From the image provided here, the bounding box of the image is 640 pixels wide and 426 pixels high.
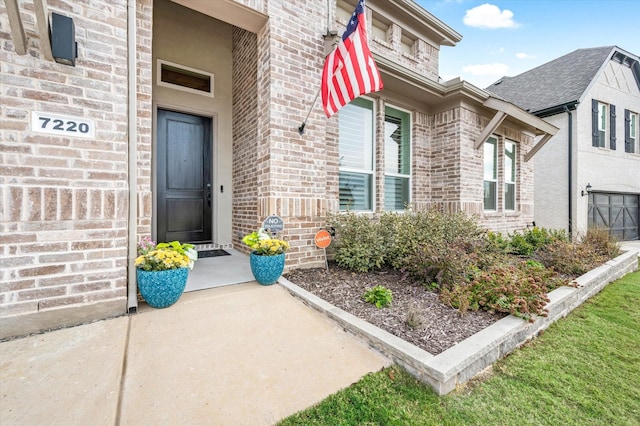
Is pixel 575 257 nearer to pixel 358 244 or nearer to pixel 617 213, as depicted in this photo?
pixel 358 244

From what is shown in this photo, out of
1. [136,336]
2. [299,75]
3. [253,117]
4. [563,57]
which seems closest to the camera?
[136,336]

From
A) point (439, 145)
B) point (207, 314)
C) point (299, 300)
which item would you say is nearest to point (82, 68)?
point (207, 314)

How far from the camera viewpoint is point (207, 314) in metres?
2.41

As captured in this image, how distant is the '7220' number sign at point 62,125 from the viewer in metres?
2.04

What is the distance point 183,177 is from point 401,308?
4188mm

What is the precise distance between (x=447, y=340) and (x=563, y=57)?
1663 centimetres

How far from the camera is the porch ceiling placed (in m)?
3.12

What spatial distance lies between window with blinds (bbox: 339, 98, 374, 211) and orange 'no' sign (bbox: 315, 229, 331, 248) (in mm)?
1112

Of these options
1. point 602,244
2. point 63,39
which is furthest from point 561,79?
point 63,39

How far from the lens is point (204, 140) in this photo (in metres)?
4.98

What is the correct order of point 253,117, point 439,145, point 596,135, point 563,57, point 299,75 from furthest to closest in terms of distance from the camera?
1. point 563,57
2. point 596,135
3. point 439,145
4. point 253,117
5. point 299,75

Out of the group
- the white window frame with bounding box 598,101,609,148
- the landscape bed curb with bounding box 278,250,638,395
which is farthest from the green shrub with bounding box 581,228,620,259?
the white window frame with bounding box 598,101,609,148

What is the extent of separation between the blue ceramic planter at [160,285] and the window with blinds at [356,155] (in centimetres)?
290

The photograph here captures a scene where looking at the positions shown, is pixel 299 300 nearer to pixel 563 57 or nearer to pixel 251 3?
pixel 251 3
